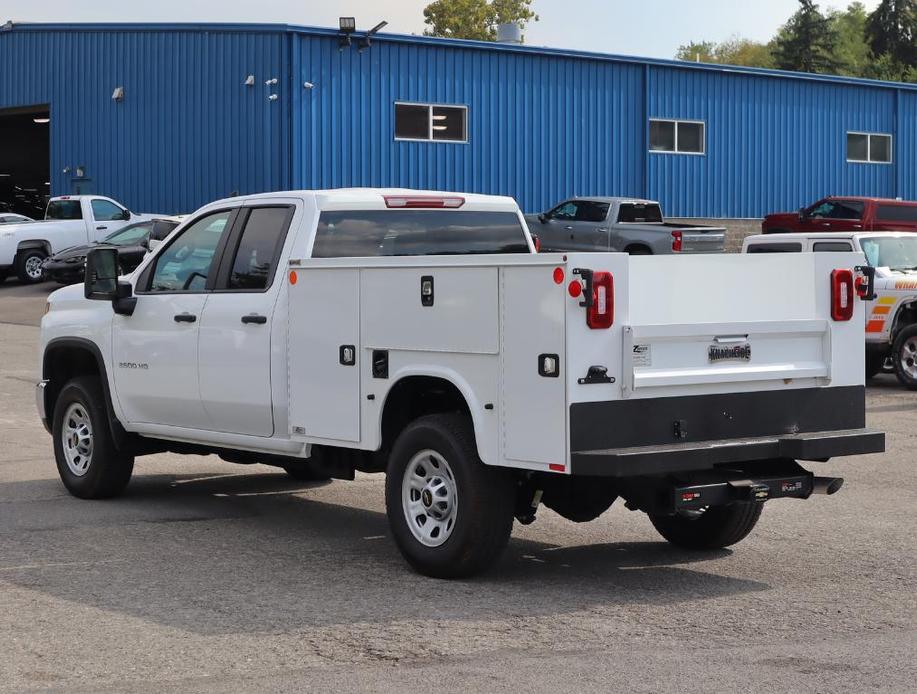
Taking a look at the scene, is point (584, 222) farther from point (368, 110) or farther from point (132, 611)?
point (132, 611)

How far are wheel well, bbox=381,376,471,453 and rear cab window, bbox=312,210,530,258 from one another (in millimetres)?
1196

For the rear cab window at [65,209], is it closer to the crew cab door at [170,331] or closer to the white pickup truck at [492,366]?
the crew cab door at [170,331]

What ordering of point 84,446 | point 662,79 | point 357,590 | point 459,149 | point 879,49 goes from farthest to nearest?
point 879,49
point 662,79
point 459,149
point 84,446
point 357,590

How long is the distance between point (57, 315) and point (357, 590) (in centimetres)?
427

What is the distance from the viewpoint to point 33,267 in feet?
108

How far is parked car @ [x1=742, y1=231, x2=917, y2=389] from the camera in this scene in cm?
1791

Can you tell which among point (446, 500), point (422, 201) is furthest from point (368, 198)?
point (446, 500)

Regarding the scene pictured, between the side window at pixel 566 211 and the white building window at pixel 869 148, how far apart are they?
1399 cm

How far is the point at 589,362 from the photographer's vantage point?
6.95m

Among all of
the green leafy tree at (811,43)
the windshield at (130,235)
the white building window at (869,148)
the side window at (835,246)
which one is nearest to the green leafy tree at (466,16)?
the green leafy tree at (811,43)

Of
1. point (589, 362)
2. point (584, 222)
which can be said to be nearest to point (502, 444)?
point (589, 362)

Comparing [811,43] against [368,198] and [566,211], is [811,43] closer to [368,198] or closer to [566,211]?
[566,211]

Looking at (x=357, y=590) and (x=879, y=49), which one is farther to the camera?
(x=879, y=49)

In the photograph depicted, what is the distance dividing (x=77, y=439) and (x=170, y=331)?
1409mm
